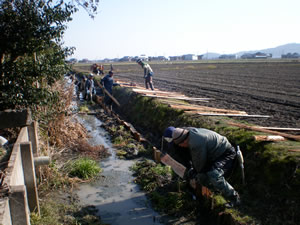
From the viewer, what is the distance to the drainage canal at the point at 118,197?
5.47 metres

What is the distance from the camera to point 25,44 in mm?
6324

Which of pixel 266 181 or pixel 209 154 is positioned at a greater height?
pixel 209 154

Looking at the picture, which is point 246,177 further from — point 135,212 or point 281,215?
point 135,212

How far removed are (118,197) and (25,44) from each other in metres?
4.03

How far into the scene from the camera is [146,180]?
6816 mm

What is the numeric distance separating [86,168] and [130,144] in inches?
93.9

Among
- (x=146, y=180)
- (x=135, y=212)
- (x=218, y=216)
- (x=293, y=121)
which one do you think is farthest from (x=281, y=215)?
(x=293, y=121)

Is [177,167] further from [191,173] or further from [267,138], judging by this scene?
[267,138]

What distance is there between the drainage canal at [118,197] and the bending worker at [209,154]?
4.44 ft

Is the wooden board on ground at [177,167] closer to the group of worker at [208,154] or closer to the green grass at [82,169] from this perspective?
the group of worker at [208,154]

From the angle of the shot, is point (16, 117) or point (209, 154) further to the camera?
point (16, 117)

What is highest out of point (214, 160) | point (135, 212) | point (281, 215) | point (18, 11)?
point (18, 11)

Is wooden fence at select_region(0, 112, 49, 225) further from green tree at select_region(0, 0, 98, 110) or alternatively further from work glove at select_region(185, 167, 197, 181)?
work glove at select_region(185, 167, 197, 181)

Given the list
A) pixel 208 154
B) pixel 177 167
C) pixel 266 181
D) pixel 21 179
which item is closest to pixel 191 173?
pixel 177 167
